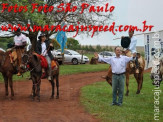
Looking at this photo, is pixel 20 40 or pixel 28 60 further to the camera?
pixel 20 40

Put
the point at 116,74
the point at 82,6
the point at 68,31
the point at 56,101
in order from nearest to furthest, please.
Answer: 1. the point at 116,74
2. the point at 56,101
3. the point at 82,6
4. the point at 68,31

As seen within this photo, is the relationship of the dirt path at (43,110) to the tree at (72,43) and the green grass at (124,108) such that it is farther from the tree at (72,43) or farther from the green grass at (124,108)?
the tree at (72,43)

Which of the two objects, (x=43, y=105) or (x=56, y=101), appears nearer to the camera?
(x=43, y=105)

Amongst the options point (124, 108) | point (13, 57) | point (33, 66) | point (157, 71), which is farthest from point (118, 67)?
point (13, 57)

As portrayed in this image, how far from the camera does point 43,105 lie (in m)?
11.0

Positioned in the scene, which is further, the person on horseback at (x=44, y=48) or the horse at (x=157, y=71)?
the person on horseback at (x=44, y=48)

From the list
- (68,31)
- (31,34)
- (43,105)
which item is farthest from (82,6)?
(43,105)

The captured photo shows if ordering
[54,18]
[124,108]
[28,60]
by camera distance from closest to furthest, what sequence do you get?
[124,108] < [28,60] < [54,18]

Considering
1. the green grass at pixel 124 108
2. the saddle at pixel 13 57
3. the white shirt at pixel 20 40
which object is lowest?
the green grass at pixel 124 108

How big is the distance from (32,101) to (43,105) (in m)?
0.96

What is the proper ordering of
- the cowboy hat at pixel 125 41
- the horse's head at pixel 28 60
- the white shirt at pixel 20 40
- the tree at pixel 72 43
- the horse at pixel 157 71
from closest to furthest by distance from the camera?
1. the horse at pixel 157 71
2. the horse's head at pixel 28 60
3. the white shirt at pixel 20 40
4. the cowboy hat at pixel 125 41
5. the tree at pixel 72 43

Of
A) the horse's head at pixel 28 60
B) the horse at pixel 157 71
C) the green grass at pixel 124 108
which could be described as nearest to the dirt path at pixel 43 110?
the green grass at pixel 124 108

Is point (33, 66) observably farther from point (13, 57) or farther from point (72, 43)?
point (72, 43)

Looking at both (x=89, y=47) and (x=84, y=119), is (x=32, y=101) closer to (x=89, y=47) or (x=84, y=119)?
(x=84, y=119)
